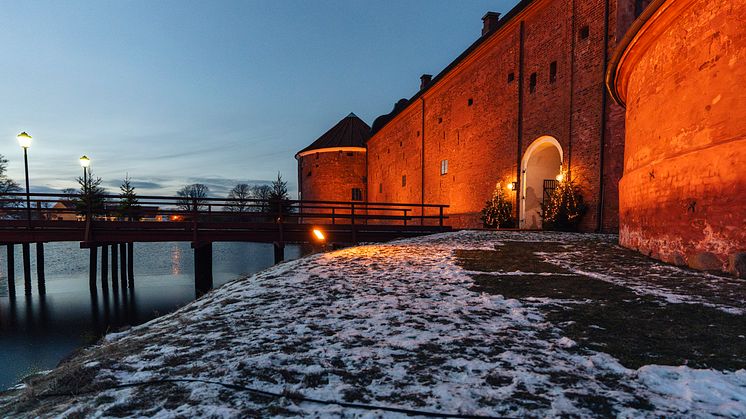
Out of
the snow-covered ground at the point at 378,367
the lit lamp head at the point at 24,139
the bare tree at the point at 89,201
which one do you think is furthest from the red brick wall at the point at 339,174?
the snow-covered ground at the point at 378,367

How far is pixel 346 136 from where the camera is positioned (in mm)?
40156

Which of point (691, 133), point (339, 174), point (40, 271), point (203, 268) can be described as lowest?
point (40, 271)

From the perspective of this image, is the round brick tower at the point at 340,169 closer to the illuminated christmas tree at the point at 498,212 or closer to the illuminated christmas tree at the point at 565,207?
the illuminated christmas tree at the point at 498,212

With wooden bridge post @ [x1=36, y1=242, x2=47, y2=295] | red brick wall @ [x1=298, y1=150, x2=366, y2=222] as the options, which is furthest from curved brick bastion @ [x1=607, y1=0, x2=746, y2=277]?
red brick wall @ [x1=298, y1=150, x2=366, y2=222]

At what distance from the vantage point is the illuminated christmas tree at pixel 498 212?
16734 millimetres

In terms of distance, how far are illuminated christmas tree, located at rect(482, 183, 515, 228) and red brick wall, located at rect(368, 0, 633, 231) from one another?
69 cm

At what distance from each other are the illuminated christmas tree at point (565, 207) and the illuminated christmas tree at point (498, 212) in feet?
8.76

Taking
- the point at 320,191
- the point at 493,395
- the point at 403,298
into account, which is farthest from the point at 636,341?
the point at 320,191

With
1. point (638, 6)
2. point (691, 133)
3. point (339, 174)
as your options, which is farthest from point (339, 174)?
point (691, 133)

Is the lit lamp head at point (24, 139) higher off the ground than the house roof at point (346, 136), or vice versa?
the house roof at point (346, 136)

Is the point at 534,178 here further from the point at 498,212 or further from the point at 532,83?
the point at 532,83

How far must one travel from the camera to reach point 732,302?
3904 mm

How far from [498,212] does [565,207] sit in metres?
3.82

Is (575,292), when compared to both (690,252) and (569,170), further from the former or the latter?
(569,170)
